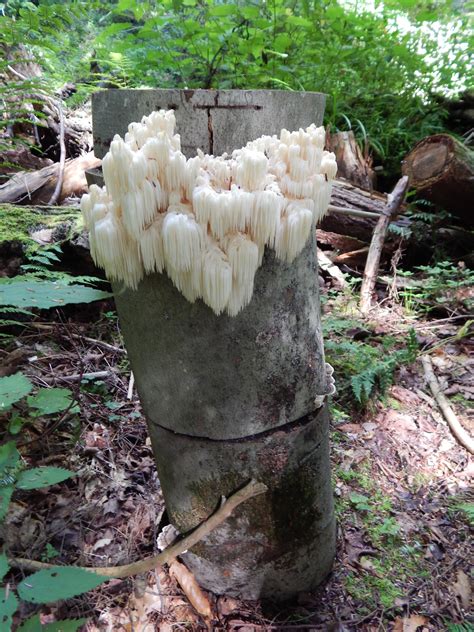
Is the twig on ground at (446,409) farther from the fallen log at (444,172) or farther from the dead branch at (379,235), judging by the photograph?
the fallen log at (444,172)

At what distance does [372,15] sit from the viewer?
7129 mm

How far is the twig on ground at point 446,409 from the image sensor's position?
2955 mm

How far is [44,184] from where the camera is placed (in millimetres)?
4680

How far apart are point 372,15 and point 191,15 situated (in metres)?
4.12

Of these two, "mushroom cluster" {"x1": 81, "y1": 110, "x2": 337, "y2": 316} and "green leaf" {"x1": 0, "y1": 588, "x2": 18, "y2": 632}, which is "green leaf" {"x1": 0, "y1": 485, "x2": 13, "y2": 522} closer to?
"green leaf" {"x1": 0, "y1": 588, "x2": 18, "y2": 632}

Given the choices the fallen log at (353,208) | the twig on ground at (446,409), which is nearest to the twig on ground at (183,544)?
the twig on ground at (446,409)

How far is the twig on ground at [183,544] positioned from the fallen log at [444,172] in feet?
16.2

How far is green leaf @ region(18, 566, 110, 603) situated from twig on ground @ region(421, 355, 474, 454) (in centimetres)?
268

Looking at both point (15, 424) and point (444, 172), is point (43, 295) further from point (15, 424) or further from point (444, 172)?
point (444, 172)

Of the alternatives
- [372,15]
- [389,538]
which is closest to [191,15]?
[372,15]

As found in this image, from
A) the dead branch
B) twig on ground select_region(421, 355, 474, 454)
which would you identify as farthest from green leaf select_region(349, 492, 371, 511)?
the dead branch

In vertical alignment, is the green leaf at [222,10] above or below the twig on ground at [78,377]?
→ above

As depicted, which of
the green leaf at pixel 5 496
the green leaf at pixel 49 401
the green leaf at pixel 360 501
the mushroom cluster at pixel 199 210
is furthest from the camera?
the green leaf at pixel 360 501

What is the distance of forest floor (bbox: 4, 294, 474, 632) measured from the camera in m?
1.86
